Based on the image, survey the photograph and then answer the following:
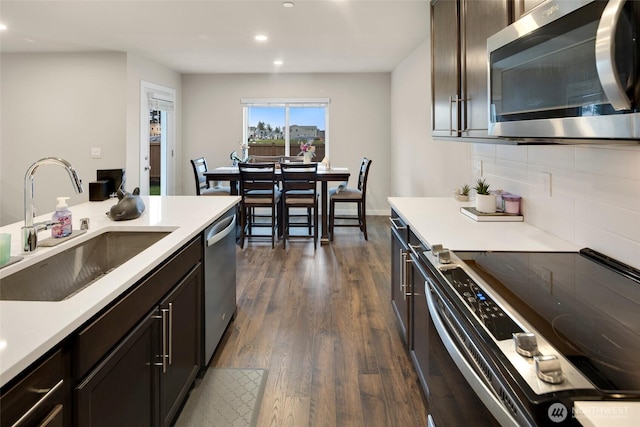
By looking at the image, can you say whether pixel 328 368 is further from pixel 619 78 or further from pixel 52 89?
pixel 52 89

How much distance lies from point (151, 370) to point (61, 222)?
733 millimetres

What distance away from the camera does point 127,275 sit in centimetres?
124

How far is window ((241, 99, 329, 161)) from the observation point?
696 centimetres

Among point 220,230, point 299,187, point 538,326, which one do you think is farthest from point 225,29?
point 538,326

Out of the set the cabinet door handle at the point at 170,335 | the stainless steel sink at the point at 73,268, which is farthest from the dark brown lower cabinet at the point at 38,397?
the cabinet door handle at the point at 170,335

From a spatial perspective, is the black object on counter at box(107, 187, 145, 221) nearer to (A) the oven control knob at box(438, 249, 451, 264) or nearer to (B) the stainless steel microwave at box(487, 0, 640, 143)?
(A) the oven control knob at box(438, 249, 451, 264)

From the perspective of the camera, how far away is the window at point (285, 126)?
274 inches

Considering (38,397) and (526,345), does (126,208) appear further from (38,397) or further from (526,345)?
(526,345)

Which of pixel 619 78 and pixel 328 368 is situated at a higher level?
pixel 619 78

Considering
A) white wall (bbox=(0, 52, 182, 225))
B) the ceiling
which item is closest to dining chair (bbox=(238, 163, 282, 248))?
the ceiling

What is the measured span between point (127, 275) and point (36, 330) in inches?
14.8

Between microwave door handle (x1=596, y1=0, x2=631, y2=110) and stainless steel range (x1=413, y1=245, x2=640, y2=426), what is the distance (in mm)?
506

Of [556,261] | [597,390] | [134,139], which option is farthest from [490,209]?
[134,139]

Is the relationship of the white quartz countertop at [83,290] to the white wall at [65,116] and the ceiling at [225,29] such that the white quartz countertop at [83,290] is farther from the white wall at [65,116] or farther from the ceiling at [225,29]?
the white wall at [65,116]
